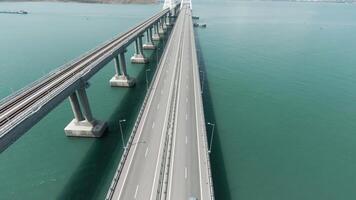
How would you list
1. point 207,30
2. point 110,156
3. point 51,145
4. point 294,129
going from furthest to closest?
point 207,30 < point 294,129 < point 51,145 < point 110,156

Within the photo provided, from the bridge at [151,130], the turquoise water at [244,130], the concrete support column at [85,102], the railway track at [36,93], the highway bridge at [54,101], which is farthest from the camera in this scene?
the concrete support column at [85,102]

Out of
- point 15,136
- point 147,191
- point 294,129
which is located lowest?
point 294,129

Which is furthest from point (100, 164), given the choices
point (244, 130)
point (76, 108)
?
point (244, 130)

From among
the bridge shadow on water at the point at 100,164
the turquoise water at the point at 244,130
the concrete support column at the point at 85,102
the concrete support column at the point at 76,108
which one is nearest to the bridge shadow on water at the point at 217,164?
the turquoise water at the point at 244,130

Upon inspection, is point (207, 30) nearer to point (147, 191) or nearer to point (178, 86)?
point (178, 86)

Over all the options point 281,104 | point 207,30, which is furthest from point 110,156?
point 207,30

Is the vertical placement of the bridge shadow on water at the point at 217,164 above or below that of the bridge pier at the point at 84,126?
below

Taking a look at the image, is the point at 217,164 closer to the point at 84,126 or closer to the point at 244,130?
the point at 244,130

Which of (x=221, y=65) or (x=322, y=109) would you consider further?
(x=221, y=65)

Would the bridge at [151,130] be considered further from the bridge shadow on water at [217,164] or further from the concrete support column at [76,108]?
the bridge shadow on water at [217,164]
